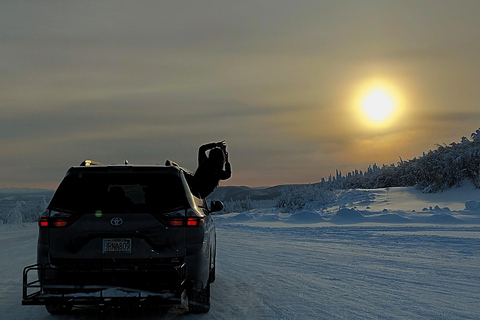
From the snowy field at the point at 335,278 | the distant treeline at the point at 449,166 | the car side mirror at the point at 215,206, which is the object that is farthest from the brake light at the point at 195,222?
the distant treeline at the point at 449,166

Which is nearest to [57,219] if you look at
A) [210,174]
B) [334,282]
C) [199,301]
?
[199,301]

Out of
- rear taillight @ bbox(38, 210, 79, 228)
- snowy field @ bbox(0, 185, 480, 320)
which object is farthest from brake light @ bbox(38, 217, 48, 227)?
snowy field @ bbox(0, 185, 480, 320)

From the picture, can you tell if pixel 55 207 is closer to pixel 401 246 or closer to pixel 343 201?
pixel 401 246

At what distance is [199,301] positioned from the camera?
7.67m

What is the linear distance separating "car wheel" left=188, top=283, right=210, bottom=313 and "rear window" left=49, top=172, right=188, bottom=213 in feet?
4.53

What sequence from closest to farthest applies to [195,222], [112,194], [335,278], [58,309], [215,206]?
[195,222]
[112,194]
[58,309]
[215,206]
[335,278]

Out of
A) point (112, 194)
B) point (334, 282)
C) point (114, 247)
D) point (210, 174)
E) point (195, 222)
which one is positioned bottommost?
point (334, 282)

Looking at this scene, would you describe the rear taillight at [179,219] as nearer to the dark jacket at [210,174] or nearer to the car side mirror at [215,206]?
the car side mirror at [215,206]

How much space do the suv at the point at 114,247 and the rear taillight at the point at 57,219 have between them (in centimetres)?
1

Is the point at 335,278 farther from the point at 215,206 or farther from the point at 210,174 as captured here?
the point at 210,174

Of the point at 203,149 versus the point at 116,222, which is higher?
the point at 203,149

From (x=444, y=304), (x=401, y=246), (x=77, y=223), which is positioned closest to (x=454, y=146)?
(x=401, y=246)

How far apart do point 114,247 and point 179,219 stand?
0.80m

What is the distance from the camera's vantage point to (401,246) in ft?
56.0
